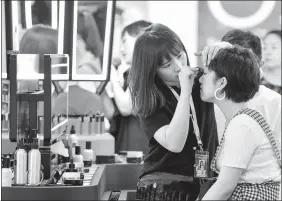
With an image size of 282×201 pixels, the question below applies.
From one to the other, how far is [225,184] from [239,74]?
0.36m

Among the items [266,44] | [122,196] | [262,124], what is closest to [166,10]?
[266,44]

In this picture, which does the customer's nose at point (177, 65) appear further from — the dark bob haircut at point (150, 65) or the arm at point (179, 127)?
the arm at point (179, 127)

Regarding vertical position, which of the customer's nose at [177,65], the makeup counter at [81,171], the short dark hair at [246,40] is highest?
the short dark hair at [246,40]

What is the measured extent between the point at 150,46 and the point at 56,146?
1.33m

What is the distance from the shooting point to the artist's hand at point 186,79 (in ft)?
7.09

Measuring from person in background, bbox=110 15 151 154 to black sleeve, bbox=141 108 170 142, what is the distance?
86.2 inches

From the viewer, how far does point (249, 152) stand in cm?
183

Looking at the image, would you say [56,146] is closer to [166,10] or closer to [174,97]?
[174,97]

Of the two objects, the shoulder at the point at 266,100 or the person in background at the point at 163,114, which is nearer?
the person in background at the point at 163,114

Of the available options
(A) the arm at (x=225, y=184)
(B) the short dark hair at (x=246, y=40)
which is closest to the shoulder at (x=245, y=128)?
(A) the arm at (x=225, y=184)

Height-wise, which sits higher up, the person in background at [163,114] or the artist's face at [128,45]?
the artist's face at [128,45]

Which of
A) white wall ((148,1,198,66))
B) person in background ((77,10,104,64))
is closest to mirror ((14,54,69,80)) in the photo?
person in background ((77,10,104,64))

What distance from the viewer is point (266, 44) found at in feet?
19.6

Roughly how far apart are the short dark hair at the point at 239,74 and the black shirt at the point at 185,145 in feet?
1.14
